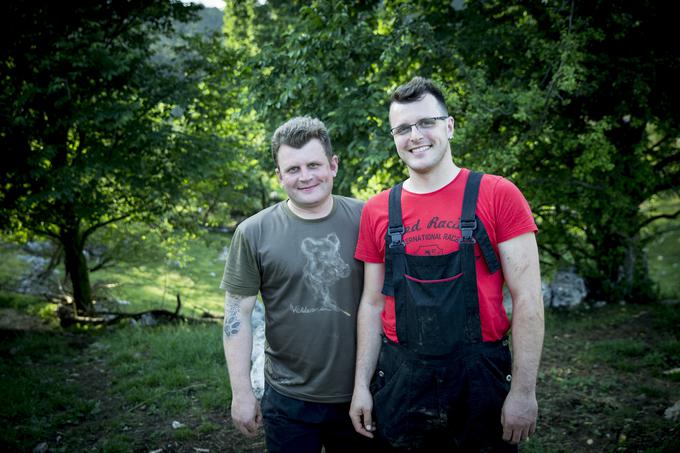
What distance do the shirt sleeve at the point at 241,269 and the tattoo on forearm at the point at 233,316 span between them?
45mm

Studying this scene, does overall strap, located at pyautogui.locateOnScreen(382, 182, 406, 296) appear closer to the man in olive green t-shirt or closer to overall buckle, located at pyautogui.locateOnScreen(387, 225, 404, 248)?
overall buckle, located at pyautogui.locateOnScreen(387, 225, 404, 248)

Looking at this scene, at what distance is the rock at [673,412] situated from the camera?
4.24m

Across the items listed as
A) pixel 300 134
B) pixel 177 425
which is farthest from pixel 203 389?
pixel 300 134

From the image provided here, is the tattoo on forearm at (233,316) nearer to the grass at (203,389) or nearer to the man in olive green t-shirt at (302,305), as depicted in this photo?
the man in olive green t-shirt at (302,305)

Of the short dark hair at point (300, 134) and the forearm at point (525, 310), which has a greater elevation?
the short dark hair at point (300, 134)

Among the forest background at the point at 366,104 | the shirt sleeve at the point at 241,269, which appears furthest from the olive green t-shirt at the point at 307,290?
the forest background at the point at 366,104

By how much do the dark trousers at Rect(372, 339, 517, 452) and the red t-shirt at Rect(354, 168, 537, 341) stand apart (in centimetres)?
14

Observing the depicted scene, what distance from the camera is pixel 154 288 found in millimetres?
15750

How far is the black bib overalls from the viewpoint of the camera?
6.99ft

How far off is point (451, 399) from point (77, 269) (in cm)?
1107

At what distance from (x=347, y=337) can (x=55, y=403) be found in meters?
5.07

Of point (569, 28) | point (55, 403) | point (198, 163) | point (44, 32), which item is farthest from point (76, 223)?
point (569, 28)

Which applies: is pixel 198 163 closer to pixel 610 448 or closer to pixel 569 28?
pixel 569 28

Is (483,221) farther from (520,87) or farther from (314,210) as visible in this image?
(520,87)
